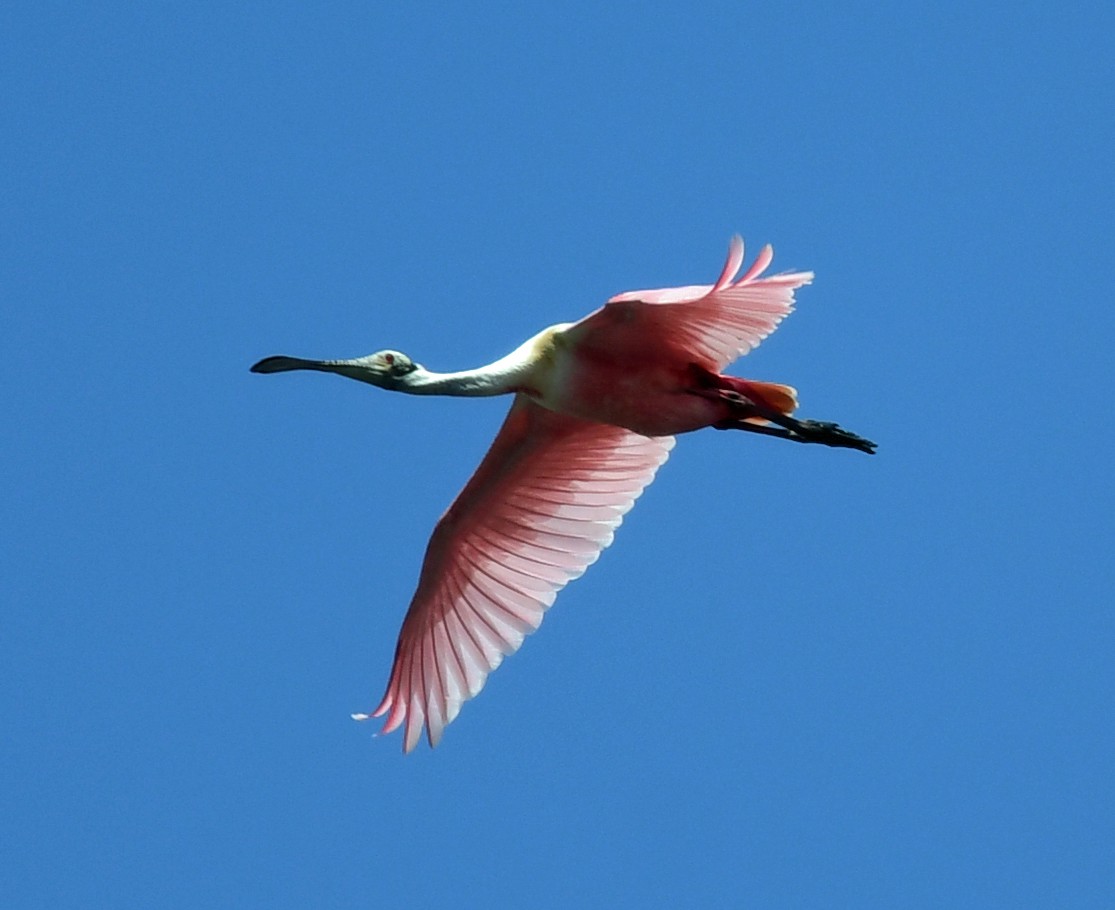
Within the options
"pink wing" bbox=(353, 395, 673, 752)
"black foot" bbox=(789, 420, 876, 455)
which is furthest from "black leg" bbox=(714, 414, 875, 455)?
"pink wing" bbox=(353, 395, 673, 752)

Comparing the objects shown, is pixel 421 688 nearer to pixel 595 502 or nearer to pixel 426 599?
pixel 426 599

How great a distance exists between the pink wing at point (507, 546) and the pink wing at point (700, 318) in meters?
1.17

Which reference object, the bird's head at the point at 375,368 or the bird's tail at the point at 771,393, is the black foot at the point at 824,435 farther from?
the bird's head at the point at 375,368

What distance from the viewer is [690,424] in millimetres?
11398

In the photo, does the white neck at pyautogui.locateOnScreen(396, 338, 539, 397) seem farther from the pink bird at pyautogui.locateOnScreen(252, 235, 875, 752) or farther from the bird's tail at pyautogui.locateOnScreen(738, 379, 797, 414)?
the bird's tail at pyautogui.locateOnScreen(738, 379, 797, 414)

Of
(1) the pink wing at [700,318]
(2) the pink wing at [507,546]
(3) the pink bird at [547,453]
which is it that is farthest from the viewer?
(2) the pink wing at [507,546]

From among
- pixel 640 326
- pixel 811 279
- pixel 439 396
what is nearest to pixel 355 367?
pixel 439 396

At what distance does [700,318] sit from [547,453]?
1.68 m

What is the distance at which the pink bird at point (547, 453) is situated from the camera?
1128 cm

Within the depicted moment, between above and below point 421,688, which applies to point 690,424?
above

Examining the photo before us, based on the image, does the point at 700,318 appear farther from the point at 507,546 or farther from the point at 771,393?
the point at 507,546

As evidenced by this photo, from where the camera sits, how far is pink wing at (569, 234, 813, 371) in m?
10.8

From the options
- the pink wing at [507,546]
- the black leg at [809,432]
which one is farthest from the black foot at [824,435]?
the pink wing at [507,546]

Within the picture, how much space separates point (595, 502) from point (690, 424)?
1.26 metres
